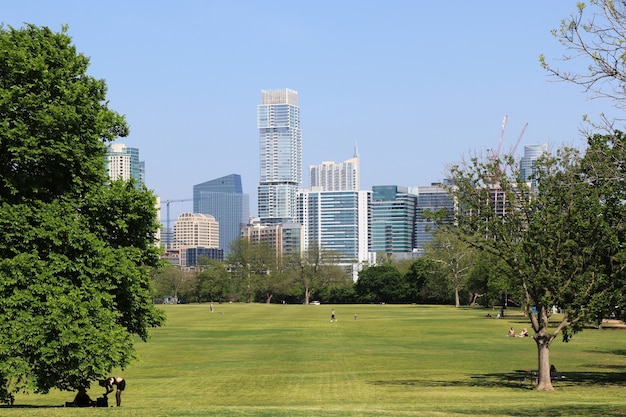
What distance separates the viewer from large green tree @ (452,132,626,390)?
43.0m

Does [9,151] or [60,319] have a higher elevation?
[9,151]

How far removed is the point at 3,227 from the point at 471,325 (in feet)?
266

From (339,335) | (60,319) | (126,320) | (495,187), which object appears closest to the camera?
(60,319)

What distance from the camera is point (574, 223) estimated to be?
43.7m

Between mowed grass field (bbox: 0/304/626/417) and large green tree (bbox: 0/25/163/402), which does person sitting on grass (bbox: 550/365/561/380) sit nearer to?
mowed grass field (bbox: 0/304/626/417)

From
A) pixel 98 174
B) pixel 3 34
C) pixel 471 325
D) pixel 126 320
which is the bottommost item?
pixel 471 325

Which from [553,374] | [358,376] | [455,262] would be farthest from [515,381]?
[455,262]

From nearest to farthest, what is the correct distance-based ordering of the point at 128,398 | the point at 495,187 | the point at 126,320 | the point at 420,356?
1. the point at 126,320
2. the point at 128,398
3. the point at 495,187
4. the point at 420,356

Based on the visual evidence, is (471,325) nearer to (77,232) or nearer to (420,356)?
(420,356)

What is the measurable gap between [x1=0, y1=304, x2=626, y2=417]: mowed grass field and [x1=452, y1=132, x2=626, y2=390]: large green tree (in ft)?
14.0

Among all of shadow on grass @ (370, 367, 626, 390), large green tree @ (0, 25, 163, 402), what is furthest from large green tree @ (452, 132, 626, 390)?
large green tree @ (0, 25, 163, 402)

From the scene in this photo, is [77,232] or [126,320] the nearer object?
[77,232]

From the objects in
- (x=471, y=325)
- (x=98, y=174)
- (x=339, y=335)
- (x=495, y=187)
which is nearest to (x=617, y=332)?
(x=471, y=325)

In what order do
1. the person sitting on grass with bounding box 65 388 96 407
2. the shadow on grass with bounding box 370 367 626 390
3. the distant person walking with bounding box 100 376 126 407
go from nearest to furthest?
1. the person sitting on grass with bounding box 65 388 96 407
2. the distant person walking with bounding box 100 376 126 407
3. the shadow on grass with bounding box 370 367 626 390
